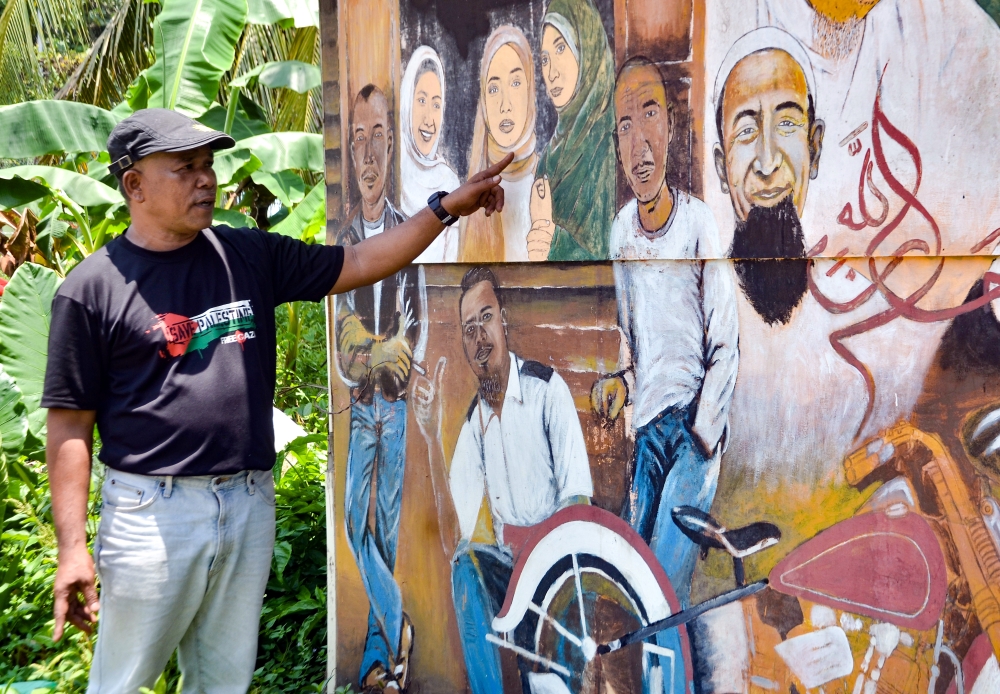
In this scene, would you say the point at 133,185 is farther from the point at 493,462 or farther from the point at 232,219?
the point at 232,219

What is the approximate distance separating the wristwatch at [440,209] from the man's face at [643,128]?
1.94 ft

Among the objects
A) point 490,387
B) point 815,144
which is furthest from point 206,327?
point 815,144

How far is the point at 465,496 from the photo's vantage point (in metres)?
3.01

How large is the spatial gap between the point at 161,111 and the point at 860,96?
1890 millimetres

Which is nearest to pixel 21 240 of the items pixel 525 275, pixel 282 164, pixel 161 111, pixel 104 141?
pixel 104 141

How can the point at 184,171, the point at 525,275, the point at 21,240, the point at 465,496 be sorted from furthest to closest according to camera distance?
the point at 21,240 < the point at 465,496 < the point at 525,275 < the point at 184,171

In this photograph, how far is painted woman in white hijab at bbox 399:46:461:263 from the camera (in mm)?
3025

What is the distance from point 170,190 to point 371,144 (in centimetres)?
97

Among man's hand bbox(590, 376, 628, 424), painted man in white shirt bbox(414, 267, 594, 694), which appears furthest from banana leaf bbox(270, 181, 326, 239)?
man's hand bbox(590, 376, 628, 424)

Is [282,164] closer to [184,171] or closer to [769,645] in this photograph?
[184,171]

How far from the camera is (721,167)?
7.63 feet

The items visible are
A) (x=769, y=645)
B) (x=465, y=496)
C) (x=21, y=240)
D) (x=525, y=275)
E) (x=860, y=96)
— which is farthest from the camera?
(x=21, y=240)

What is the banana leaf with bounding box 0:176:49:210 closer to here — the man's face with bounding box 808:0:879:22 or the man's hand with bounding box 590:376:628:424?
the man's hand with bounding box 590:376:628:424

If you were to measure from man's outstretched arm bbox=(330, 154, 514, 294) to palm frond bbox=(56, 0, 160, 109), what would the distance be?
7406mm
